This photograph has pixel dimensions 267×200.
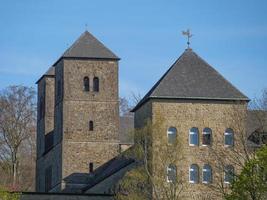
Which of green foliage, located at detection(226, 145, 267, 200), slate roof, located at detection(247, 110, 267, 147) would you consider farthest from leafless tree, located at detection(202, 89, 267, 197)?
green foliage, located at detection(226, 145, 267, 200)

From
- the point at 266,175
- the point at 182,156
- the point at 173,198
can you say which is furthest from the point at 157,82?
the point at 266,175

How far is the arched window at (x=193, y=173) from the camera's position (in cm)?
7738

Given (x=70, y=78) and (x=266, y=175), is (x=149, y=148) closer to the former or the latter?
(x=266, y=175)

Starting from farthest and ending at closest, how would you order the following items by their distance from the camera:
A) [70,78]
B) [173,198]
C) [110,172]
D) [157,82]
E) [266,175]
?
1. [70,78]
2. [110,172]
3. [157,82]
4. [173,198]
5. [266,175]

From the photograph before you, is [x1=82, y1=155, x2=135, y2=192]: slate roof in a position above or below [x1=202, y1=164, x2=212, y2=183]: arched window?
above

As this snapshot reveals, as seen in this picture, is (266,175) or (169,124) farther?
(169,124)

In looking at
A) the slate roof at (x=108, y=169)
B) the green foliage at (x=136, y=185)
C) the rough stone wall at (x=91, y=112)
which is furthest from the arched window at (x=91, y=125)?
the green foliage at (x=136, y=185)

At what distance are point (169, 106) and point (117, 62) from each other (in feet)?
58.8

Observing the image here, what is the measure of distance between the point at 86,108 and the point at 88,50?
4.12 metres

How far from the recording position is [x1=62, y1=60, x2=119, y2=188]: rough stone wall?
310 feet

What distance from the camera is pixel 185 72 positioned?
264 ft

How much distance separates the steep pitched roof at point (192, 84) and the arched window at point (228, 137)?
6.33 ft

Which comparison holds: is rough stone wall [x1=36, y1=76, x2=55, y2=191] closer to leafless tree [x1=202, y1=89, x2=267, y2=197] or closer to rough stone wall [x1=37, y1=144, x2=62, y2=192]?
rough stone wall [x1=37, y1=144, x2=62, y2=192]

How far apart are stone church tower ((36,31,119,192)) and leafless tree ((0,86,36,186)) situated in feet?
35.1
